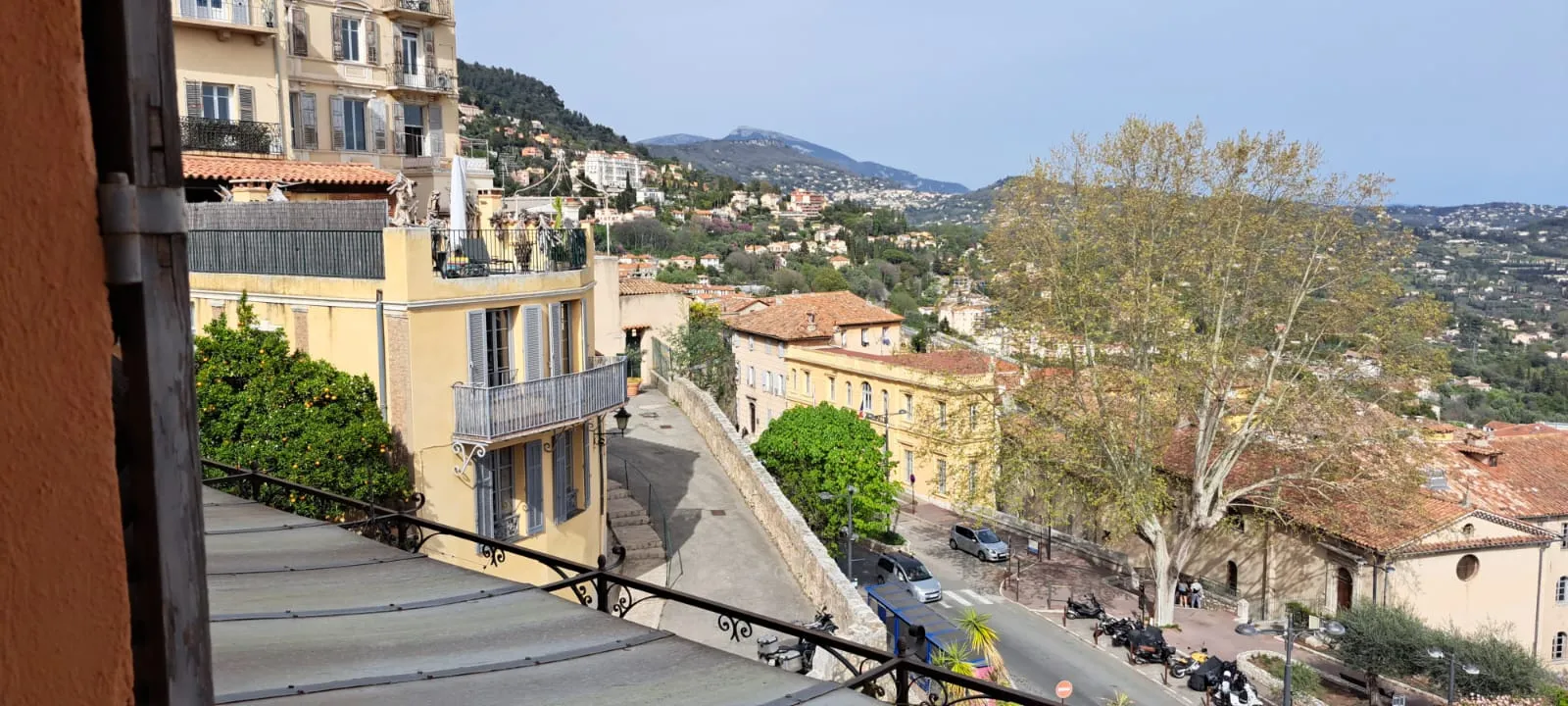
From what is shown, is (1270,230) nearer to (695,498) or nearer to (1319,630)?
(1319,630)

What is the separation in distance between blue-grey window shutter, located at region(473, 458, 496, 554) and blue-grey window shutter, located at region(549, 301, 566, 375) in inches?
66.4

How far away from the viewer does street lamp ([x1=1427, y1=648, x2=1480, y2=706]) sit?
21.9m

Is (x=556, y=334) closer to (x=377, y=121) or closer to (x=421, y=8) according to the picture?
(x=377, y=121)

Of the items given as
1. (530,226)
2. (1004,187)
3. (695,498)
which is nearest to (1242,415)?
(1004,187)

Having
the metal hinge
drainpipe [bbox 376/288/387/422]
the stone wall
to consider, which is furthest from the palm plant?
the metal hinge

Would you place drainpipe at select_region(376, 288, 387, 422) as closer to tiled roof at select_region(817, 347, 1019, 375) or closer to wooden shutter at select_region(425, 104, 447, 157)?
wooden shutter at select_region(425, 104, 447, 157)

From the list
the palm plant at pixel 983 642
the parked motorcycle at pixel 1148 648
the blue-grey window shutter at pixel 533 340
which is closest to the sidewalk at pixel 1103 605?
the parked motorcycle at pixel 1148 648

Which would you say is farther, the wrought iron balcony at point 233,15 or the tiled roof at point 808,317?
the tiled roof at point 808,317

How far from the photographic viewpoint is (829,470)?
1233 inches

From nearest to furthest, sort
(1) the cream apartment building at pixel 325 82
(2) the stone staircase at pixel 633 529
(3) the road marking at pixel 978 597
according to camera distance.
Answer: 1. (2) the stone staircase at pixel 633 529
2. (1) the cream apartment building at pixel 325 82
3. (3) the road marking at pixel 978 597

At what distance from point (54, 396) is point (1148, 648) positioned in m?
27.2

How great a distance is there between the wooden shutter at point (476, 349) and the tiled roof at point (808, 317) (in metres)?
36.4

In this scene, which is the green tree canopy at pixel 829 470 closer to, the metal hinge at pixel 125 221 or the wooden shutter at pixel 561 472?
the wooden shutter at pixel 561 472

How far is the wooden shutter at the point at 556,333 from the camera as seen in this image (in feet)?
51.3
